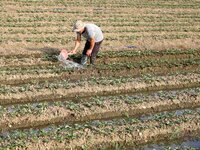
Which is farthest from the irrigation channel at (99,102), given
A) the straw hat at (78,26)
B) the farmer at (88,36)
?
the straw hat at (78,26)

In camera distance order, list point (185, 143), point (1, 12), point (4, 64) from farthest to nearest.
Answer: point (1, 12) < point (4, 64) < point (185, 143)

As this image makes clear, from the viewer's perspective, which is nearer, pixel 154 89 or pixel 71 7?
pixel 154 89

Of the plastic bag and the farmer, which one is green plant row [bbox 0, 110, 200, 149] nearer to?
the farmer

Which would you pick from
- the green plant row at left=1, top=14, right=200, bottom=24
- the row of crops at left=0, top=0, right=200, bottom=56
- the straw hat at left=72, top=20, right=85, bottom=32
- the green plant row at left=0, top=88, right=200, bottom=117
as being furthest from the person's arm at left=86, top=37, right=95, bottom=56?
the green plant row at left=1, top=14, right=200, bottom=24

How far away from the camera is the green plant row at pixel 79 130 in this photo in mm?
7802

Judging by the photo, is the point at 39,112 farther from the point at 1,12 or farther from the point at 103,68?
the point at 1,12

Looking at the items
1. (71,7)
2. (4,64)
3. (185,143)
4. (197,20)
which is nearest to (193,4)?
(197,20)

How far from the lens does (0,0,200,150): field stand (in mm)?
8445

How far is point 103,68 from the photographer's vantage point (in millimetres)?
12648

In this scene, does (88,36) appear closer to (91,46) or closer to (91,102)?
(91,46)

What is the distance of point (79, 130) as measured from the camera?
8383 mm

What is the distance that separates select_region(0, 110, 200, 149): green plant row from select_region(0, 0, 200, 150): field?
0.8 inches

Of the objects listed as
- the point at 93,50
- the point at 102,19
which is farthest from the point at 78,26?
the point at 102,19

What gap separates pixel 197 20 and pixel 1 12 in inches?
400
